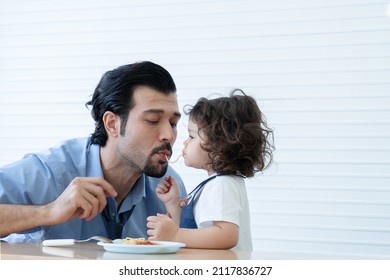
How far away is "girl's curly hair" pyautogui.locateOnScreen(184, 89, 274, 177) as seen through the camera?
6.96 ft

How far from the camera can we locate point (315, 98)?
3850 mm

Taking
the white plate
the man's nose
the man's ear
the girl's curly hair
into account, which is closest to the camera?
the white plate

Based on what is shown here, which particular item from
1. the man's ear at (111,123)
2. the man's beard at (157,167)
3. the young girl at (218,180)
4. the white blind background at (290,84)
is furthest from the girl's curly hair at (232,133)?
the white blind background at (290,84)

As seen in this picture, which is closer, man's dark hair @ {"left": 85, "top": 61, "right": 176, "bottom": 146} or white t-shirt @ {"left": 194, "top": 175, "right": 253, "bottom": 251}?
white t-shirt @ {"left": 194, "top": 175, "right": 253, "bottom": 251}

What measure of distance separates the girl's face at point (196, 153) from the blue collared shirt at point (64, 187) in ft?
0.94

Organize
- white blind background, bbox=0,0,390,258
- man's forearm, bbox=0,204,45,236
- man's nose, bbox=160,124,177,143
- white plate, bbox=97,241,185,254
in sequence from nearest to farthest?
1. white plate, bbox=97,241,185,254
2. man's forearm, bbox=0,204,45,236
3. man's nose, bbox=160,124,177,143
4. white blind background, bbox=0,0,390,258

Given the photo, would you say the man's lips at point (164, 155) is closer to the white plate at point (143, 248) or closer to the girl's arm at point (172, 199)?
the girl's arm at point (172, 199)

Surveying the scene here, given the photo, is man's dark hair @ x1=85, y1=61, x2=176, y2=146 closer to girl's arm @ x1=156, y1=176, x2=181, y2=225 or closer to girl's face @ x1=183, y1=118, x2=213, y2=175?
girl's face @ x1=183, y1=118, x2=213, y2=175

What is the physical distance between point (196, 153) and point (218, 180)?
0.23 metres

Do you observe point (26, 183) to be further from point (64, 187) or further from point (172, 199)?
point (172, 199)

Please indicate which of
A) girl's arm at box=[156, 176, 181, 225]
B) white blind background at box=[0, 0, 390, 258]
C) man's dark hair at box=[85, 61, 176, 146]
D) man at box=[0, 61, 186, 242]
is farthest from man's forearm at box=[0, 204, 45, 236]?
white blind background at box=[0, 0, 390, 258]

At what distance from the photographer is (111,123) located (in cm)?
247

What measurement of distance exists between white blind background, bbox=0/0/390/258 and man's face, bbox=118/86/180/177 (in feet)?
5.48
